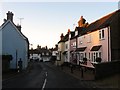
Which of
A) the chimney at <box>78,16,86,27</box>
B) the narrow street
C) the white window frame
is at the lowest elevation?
the narrow street

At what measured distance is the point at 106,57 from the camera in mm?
33125

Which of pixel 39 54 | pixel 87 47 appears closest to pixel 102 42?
pixel 87 47

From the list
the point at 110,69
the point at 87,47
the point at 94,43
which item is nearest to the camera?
the point at 110,69

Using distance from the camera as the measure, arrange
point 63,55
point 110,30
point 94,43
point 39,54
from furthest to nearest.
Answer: point 39,54 < point 63,55 < point 94,43 < point 110,30

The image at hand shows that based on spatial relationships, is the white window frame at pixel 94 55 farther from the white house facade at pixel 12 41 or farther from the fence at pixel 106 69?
the white house facade at pixel 12 41

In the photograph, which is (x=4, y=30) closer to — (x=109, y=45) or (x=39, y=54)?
Answer: (x=109, y=45)

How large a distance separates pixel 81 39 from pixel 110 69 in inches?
897

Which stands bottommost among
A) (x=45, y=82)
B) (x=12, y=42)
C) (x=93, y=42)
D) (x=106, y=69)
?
(x=45, y=82)

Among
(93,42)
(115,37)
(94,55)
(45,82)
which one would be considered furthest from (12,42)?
(45,82)

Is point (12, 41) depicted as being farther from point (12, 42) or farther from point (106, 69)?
point (106, 69)

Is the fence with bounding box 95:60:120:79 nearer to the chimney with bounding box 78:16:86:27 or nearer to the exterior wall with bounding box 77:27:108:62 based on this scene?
the exterior wall with bounding box 77:27:108:62

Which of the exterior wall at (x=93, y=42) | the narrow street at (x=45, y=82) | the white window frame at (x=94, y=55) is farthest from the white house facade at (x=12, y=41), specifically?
the narrow street at (x=45, y=82)

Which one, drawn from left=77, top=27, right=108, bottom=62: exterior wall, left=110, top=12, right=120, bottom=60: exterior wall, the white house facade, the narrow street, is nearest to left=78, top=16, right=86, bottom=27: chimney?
left=77, top=27, right=108, bottom=62: exterior wall

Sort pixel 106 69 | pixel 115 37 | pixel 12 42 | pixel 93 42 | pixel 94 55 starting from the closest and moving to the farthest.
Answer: pixel 106 69 → pixel 115 37 → pixel 94 55 → pixel 93 42 → pixel 12 42
